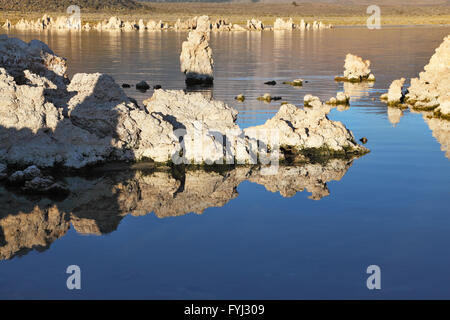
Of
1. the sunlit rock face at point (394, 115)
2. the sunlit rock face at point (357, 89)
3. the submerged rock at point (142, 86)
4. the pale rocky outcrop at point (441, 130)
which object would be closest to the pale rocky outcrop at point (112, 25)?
the sunlit rock face at point (357, 89)

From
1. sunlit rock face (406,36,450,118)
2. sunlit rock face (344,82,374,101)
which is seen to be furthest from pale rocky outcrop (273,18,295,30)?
sunlit rock face (406,36,450,118)

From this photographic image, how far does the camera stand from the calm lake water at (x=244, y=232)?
43.4 feet

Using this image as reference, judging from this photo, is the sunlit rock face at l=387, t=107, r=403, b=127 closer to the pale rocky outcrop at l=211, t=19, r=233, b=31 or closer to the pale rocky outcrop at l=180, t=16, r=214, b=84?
the pale rocky outcrop at l=180, t=16, r=214, b=84

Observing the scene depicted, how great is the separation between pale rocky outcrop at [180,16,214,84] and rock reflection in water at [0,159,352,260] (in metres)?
26.9

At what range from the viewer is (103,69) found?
191 feet

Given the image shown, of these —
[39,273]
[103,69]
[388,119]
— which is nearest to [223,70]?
[103,69]

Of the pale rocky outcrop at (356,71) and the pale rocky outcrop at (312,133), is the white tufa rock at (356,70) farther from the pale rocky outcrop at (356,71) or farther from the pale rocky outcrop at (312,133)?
the pale rocky outcrop at (312,133)

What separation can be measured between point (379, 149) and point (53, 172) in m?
13.1

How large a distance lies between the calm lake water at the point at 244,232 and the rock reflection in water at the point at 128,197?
2.2 inches

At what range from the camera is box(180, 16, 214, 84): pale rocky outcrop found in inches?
1934

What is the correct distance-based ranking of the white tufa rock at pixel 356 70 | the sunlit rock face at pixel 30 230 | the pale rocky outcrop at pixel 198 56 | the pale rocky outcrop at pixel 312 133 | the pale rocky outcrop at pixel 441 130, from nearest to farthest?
the sunlit rock face at pixel 30 230
the pale rocky outcrop at pixel 312 133
the pale rocky outcrop at pixel 441 130
the pale rocky outcrop at pixel 198 56
the white tufa rock at pixel 356 70

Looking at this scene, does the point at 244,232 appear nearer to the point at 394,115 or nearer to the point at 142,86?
the point at 394,115

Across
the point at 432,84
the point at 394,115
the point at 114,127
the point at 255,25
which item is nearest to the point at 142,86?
the point at 394,115
